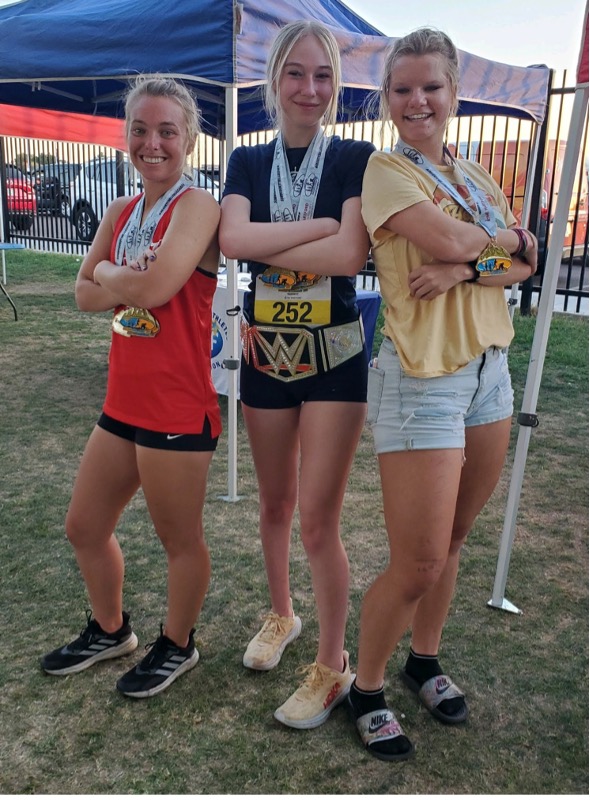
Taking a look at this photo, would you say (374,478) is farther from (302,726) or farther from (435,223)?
(435,223)

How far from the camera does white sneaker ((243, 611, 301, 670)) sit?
2.49m

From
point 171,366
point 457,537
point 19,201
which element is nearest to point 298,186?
point 171,366

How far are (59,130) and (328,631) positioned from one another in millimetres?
6866

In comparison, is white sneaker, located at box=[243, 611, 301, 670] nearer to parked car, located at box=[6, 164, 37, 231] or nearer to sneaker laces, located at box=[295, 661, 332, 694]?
sneaker laces, located at box=[295, 661, 332, 694]

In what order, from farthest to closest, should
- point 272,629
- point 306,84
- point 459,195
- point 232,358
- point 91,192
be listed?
1. point 91,192
2. point 232,358
3. point 272,629
4. point 306,84
5. point 459,195

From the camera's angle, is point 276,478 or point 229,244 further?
point 276,478

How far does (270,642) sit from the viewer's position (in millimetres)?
2547

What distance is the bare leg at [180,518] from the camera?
2096mm

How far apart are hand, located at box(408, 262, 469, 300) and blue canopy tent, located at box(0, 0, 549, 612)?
174cm

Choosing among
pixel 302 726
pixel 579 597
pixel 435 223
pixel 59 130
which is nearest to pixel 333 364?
pixel 435 223

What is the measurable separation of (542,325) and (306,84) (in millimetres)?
1250

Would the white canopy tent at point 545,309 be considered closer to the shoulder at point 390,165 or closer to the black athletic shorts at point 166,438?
the shoulder at point 390,165

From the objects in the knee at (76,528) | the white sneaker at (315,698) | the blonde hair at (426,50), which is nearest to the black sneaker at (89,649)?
the knee at (76,528)

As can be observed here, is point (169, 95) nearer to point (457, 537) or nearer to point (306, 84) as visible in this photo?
point (306, 84)
